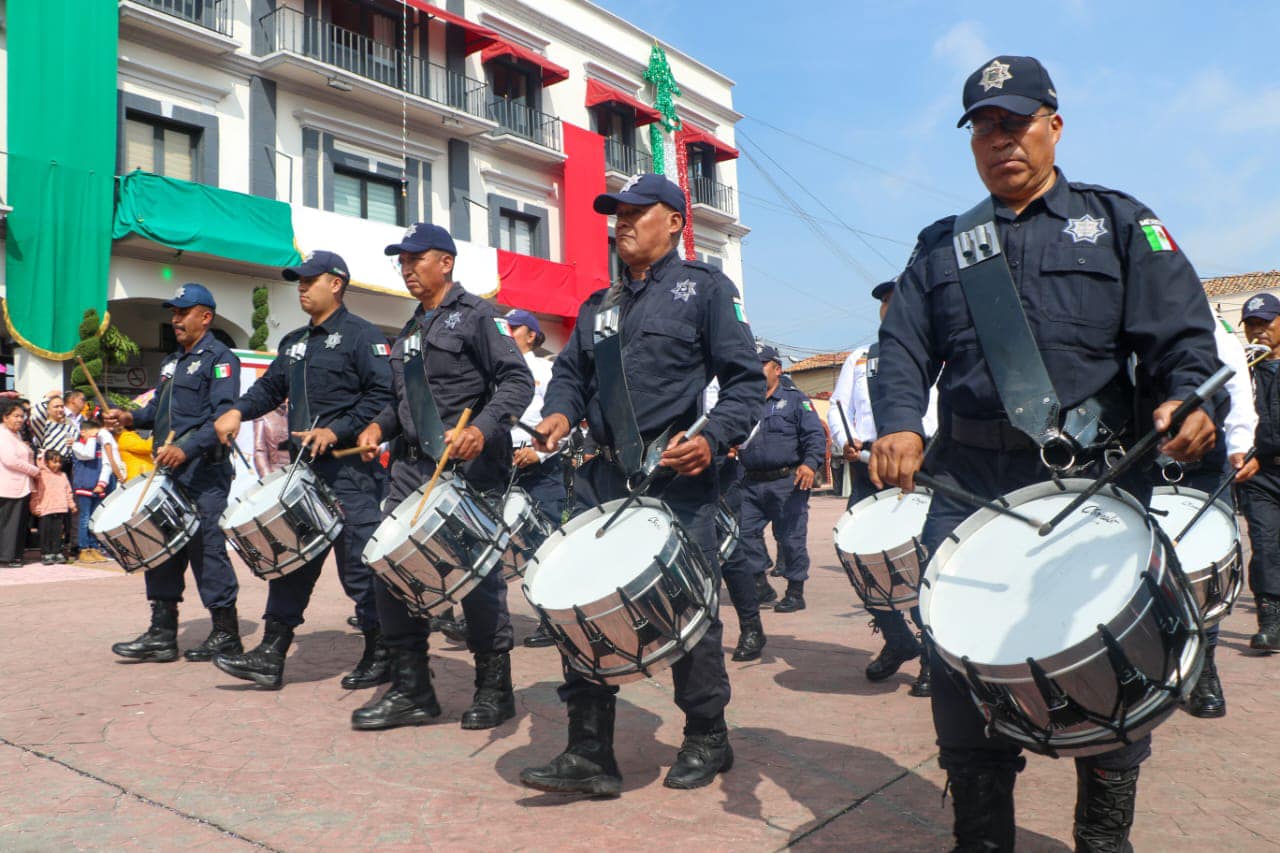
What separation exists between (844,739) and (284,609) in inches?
111

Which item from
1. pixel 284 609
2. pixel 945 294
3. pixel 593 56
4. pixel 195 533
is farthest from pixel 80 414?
pixel 593 56

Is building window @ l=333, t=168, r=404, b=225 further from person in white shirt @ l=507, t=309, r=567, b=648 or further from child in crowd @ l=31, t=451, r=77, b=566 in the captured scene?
person in white shirt @ l=507, t=309, r=567, b=648

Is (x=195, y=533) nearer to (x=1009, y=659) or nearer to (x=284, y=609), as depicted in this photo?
(x=284, y=609)

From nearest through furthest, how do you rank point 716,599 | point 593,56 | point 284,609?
point 716,599
point 284,609
point 593,56

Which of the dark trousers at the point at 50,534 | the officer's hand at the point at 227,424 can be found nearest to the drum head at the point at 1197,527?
the officer's hand at the point at 227,424

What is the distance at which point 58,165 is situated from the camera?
15.0 m

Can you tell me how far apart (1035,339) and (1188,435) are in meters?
0.45

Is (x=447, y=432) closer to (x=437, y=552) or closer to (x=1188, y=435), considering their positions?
(x=437, y=552)

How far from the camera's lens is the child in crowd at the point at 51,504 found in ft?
36.3

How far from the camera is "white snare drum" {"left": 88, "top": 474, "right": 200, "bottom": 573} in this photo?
534 cm

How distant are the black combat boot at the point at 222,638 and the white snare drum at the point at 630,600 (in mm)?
3185

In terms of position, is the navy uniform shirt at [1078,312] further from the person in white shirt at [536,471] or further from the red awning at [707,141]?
the red awning at [707,141]

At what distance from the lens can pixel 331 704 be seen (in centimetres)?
467

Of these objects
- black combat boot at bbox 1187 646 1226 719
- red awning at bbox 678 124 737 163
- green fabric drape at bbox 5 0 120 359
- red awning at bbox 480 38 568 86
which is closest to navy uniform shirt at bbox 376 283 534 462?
black combat boot at bbox 1187 646 1226 719
